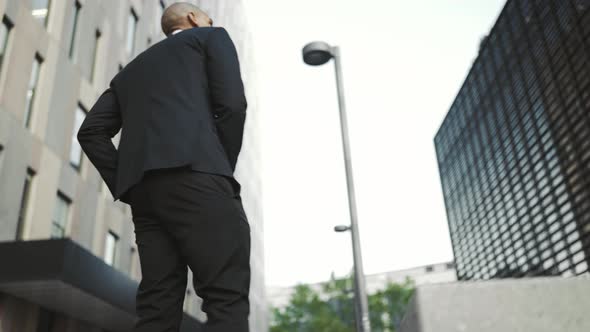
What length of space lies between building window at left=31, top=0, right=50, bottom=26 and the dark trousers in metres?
14.3

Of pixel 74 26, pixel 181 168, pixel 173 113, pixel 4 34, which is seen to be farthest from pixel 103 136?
pixel 74 26

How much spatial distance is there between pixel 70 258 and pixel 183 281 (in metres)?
9.27

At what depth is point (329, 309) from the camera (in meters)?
56.5

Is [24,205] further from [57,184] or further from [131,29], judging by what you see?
[131,29]

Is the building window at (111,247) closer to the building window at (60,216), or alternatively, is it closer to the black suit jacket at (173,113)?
the building window at (60,216)

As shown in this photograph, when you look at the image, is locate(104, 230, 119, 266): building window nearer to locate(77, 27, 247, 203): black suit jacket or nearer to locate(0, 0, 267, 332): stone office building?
locate(0, 0, 267, 332): stone office building

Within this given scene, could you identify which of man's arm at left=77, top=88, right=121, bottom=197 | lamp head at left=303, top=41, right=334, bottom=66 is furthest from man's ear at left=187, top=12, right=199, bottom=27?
lamp head at left=303, top=41, right=334, bottom=66

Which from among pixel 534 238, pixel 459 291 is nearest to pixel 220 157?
pixel 459 291

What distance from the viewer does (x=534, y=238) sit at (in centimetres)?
2647

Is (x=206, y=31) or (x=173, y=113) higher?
(x=206, y=31)

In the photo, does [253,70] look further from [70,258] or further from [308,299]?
[70,258]

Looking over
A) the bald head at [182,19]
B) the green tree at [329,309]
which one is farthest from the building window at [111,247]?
the green tree at [329,309]

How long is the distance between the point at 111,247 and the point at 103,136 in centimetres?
1697

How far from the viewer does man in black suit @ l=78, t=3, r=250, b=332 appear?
1818 millimetres
